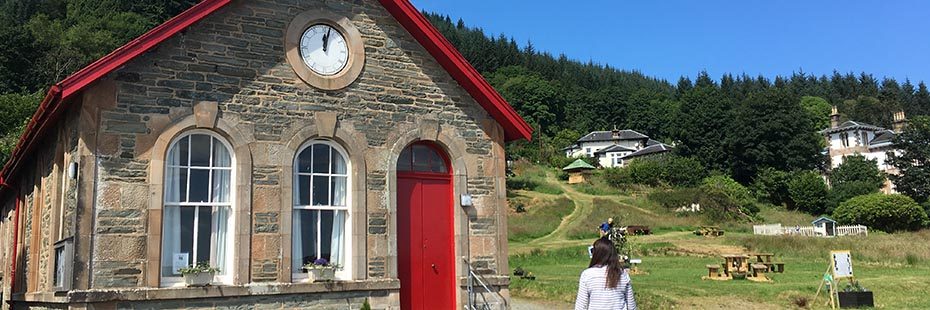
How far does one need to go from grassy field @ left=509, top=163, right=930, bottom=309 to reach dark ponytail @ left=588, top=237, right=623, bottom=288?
10152mm

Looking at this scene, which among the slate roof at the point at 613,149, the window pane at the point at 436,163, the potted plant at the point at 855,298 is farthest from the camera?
the slate roof at the point at 613,149

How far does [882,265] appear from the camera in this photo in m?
28.2

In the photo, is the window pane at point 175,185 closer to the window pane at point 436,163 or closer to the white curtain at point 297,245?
the white curtain at point 297,245

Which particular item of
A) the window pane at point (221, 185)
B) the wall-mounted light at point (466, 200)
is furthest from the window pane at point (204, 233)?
the wall-mounted light at point (466, 200)

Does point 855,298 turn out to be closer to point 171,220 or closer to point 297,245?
point 297,245

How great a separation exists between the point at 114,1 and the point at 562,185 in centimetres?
5477

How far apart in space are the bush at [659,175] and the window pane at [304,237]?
62.2 metres

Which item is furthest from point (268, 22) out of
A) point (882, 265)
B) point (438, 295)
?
point (882, 265)

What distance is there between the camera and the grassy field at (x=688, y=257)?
17719 millimetres

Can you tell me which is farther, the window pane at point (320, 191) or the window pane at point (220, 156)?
the window pane at point (320, 191)

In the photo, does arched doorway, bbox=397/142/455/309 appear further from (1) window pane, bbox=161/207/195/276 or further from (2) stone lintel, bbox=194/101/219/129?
(1) window pane, bbox=161/207/195/276

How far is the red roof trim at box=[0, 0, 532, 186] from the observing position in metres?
10.5

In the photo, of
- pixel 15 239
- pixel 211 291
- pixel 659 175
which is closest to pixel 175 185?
pixel 211 291

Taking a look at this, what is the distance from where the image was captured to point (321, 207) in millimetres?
12383
